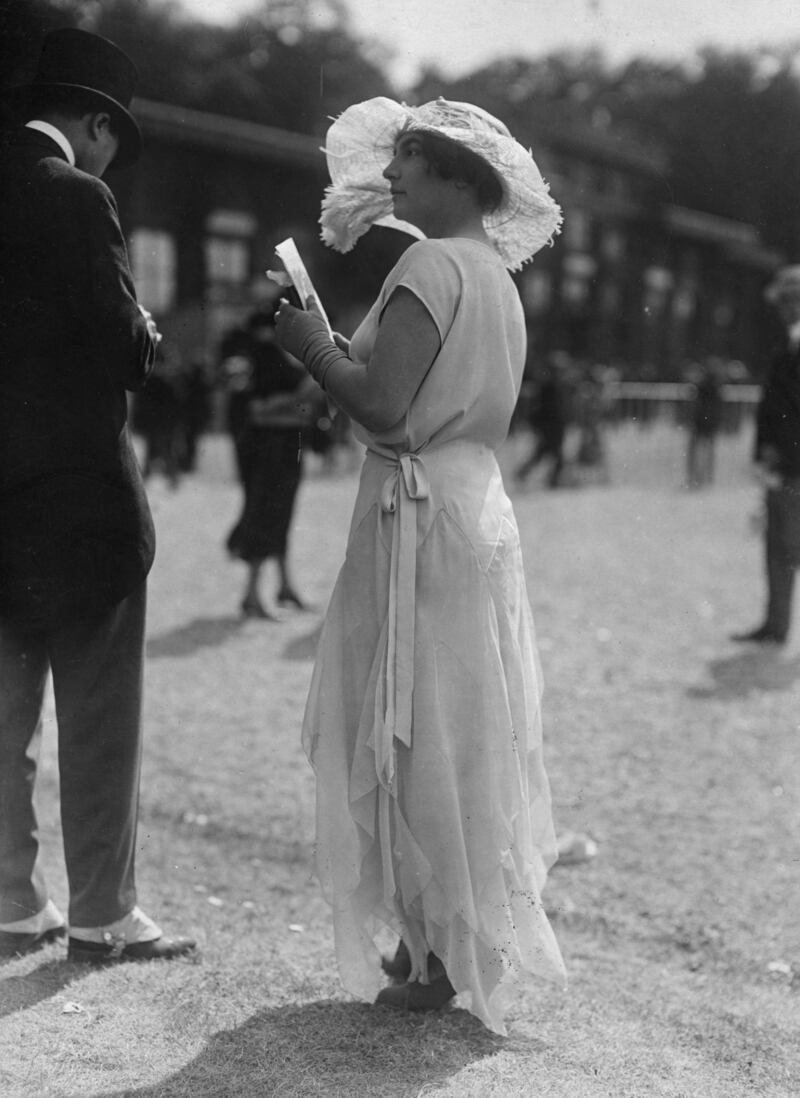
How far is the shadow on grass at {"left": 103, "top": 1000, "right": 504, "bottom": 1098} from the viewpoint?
2.61m

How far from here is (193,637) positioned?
7410 mm

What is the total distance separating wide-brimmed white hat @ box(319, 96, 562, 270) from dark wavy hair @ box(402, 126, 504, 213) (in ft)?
0.06

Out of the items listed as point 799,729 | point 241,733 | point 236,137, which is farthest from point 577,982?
point 236,137

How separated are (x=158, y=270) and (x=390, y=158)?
13254mm

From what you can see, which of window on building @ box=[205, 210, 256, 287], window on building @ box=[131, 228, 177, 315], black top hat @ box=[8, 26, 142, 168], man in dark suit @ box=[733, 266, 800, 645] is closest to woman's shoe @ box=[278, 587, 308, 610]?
man in dark suit @ box=[733, 266, 800, 645]

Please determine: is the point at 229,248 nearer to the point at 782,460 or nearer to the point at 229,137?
the point at 229,137

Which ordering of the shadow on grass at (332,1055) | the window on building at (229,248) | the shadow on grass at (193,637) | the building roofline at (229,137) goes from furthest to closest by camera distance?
the window on building at (229,248) → the building roofline at (229,137) → the shadow on grass at (193,637) → the shadow on grass at (332,1055)

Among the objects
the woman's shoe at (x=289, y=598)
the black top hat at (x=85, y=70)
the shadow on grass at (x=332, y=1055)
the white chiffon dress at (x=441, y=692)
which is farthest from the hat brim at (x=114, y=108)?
A: the woman's shoe at (x=289, y=598)

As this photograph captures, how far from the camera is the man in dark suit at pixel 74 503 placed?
2904 mm

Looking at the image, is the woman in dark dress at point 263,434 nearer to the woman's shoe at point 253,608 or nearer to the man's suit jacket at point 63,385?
the woman's shoe at point 253,608

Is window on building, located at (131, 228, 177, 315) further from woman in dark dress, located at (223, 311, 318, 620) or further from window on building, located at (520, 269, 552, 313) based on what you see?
window on building, located at (520, 269, 552, 313)

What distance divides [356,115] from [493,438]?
0.82 meters

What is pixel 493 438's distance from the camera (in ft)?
9.62

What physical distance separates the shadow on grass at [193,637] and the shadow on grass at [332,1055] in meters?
4.05
